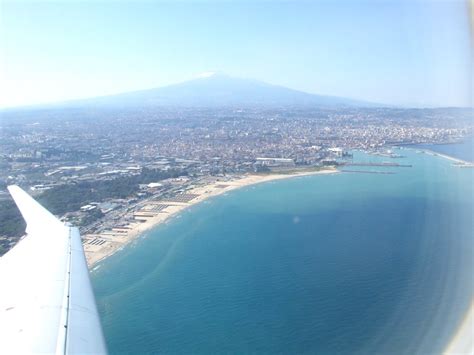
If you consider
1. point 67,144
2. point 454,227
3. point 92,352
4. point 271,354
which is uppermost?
point 67,144

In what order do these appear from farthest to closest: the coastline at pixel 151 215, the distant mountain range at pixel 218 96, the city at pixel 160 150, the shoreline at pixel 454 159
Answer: the distant mountain range at pixel 218 96 → the shoreline at pixel 454 159 → the city at pixel 160 150 → the coastline at pixel 151 215

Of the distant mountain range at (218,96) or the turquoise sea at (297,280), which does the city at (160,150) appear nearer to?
the turquoise sea at (297,280)

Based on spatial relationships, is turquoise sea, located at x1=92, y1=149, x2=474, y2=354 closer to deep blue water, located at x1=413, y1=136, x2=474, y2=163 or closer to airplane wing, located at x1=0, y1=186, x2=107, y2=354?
airplane wing, located at x1=0, y1=186, x2=107, y2=354

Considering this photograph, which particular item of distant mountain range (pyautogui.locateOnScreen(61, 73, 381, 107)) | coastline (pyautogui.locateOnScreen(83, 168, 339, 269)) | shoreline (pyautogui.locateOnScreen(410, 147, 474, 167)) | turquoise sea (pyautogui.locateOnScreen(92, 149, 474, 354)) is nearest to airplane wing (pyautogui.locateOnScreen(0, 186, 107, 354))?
turquoise sea (pyautogui.locateOnScreen(92, 149, 474, 354))

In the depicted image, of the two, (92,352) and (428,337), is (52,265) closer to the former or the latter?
(92,352)

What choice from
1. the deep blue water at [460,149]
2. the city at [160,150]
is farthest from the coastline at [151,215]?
the deep blue water at [460,149]

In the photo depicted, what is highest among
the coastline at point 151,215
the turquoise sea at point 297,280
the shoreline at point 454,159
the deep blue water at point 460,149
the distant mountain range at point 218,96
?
the distant mountain range at point 218,96

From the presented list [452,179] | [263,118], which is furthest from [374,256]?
[263,118]
